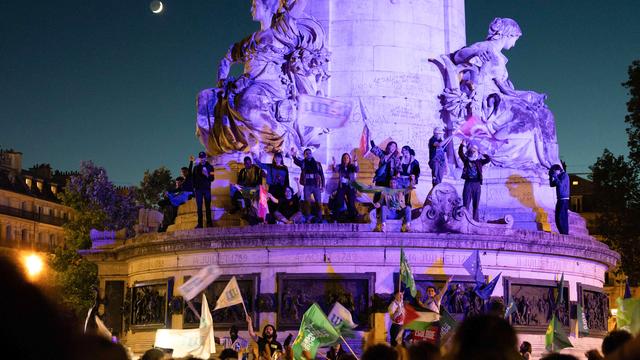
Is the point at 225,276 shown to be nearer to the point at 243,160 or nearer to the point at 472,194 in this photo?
the point at 243,160

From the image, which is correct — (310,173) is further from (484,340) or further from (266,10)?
(484,340)

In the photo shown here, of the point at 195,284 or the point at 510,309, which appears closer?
the point at 195,284

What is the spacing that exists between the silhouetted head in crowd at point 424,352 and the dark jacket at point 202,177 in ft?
67.0

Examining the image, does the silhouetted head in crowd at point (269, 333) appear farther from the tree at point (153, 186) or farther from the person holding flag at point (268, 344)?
the tree at point (153, 186)

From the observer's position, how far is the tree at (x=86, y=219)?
5184 cm

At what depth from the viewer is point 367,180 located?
90.5 ft

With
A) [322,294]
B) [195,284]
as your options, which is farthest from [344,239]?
[195,284]

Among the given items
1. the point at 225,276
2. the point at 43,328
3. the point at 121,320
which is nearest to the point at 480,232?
the point at 225,276

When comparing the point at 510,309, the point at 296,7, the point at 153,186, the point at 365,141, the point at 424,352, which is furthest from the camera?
the point at 153,186

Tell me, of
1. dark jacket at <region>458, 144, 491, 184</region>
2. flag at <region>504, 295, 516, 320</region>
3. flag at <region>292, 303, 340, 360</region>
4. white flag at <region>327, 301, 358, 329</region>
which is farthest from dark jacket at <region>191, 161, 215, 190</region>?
flag at <region>292, 303, 340, 360</region>

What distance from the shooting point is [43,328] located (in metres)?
1.87

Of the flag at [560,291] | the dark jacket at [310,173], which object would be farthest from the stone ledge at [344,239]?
the dark jacket at [310,173]

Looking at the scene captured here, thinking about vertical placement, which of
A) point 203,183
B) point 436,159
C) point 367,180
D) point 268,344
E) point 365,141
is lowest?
point 268,344

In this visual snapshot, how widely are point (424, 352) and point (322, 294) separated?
60.8 ft
